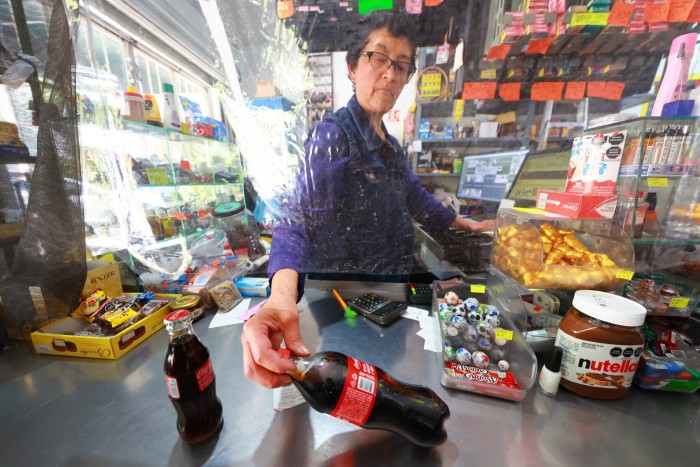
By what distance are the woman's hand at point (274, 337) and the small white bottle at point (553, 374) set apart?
518 mm

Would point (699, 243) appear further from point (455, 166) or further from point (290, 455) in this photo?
point (290, 455)

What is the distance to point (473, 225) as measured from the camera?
39.4 inches

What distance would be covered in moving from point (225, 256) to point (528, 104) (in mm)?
1487

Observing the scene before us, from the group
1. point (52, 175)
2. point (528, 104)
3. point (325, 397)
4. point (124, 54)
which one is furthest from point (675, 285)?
point (124, 54)

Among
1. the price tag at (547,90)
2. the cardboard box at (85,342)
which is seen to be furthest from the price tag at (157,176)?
the price tag at (547,90)

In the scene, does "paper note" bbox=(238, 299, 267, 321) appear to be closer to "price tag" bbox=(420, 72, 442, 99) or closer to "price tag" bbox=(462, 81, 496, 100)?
"price tag" bbox=(420, 72, 442, 99)

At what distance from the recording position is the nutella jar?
1.54 feet

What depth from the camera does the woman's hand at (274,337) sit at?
1.40 ft

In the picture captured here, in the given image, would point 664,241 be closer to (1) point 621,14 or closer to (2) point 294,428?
(1) point 621,14

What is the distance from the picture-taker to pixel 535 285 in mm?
605

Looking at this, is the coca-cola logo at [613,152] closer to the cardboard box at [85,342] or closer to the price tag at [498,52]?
the price tag at [498,52]

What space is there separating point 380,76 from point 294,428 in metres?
0.92

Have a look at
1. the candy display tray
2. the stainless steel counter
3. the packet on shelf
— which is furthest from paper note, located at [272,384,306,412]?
the packet on shelf

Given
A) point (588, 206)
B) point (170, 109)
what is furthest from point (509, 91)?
point (170, 109)
